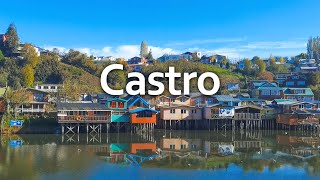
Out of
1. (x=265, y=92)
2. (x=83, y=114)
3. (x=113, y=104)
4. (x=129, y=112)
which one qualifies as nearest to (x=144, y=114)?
(x=129, y=112)

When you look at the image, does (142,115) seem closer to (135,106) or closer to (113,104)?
(135,106)

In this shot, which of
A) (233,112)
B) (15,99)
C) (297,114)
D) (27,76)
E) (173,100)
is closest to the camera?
(15,99)

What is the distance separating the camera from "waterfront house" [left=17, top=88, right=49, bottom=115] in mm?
49281

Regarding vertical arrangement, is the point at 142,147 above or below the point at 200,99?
below

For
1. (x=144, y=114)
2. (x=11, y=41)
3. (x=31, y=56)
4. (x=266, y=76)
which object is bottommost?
(x=144, y=114)

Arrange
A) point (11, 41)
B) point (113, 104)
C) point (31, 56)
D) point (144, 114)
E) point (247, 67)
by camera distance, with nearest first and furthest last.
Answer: point (144, 114)
point (113, 104)
point (31, 56)
point (11, 41)
point (247, 67)

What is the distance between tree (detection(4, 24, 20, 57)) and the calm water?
51606 millimetres

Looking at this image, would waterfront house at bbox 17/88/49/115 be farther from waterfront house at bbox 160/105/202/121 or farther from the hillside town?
waterfront house at bbox 160/105/202/121

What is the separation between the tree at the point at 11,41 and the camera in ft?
290

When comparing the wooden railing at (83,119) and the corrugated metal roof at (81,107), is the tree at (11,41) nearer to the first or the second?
the corrugated metal roof at (81,107)

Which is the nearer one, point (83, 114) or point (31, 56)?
point (83, 114)

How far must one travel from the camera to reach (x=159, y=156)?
3198 cm

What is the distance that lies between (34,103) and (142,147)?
19904 mm

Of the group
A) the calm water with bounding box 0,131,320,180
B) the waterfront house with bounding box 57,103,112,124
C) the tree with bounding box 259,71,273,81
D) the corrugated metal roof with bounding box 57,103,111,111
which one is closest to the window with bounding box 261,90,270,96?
the tree with bounding box 259,71,273,81
